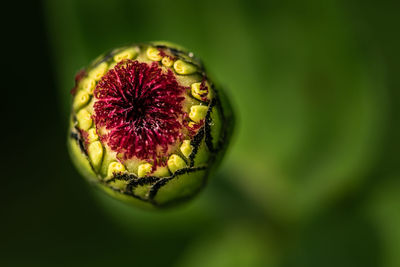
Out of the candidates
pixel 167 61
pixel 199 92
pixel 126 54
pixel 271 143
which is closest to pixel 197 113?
pixel 199 92

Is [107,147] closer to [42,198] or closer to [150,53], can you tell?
[150,53]

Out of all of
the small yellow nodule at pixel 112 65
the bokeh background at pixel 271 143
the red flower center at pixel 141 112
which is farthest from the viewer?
the bokeh background at pixel 271 143

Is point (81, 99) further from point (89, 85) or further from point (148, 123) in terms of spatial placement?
point (148, 123)

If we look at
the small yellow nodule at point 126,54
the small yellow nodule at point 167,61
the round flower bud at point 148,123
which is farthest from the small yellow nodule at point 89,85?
the small yellow nodule at point 167,61

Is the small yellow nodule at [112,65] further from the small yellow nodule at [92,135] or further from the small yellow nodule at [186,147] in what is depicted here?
the small yellow nodule at [186,147]

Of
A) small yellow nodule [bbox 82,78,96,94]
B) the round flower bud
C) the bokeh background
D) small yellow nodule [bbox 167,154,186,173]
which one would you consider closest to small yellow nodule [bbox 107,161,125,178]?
the round flower bud

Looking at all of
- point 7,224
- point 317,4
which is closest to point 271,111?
point 317,4
